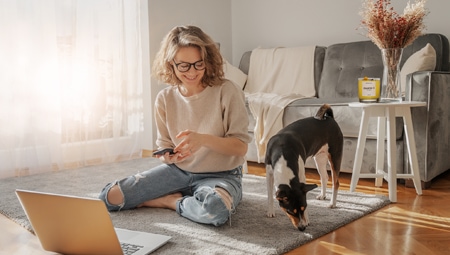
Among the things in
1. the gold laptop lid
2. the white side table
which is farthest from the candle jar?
the gold laptop lid

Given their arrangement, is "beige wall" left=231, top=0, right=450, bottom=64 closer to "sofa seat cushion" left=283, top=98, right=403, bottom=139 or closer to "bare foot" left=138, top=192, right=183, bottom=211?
"sofa seat cushion" left=283, top=98, right=403, bottom=139

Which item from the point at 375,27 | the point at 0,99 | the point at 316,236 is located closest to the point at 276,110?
the point at 375,27

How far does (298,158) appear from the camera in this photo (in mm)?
1853

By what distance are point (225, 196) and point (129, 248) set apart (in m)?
0.44

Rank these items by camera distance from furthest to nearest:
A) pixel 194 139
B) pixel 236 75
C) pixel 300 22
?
1. pixel 300 22
2. pixel 236 75
3. pixel 194 139

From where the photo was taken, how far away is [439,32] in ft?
11.0

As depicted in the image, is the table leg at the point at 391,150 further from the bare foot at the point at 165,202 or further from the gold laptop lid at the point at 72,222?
the gold laptop lid at the point at 72,222

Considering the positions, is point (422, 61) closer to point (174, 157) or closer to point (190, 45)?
point (190, 45)

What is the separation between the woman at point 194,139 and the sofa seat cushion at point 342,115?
3.04ft

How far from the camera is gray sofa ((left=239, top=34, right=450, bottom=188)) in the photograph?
8.16ft

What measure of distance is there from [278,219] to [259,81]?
2.11 metres

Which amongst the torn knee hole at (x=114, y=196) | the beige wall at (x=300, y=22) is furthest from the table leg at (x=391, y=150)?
the beige wall at (x=300, y=22)

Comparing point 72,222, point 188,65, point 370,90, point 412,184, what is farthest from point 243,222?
point 412,184

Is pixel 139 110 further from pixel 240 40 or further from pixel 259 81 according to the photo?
pixel 240 40
